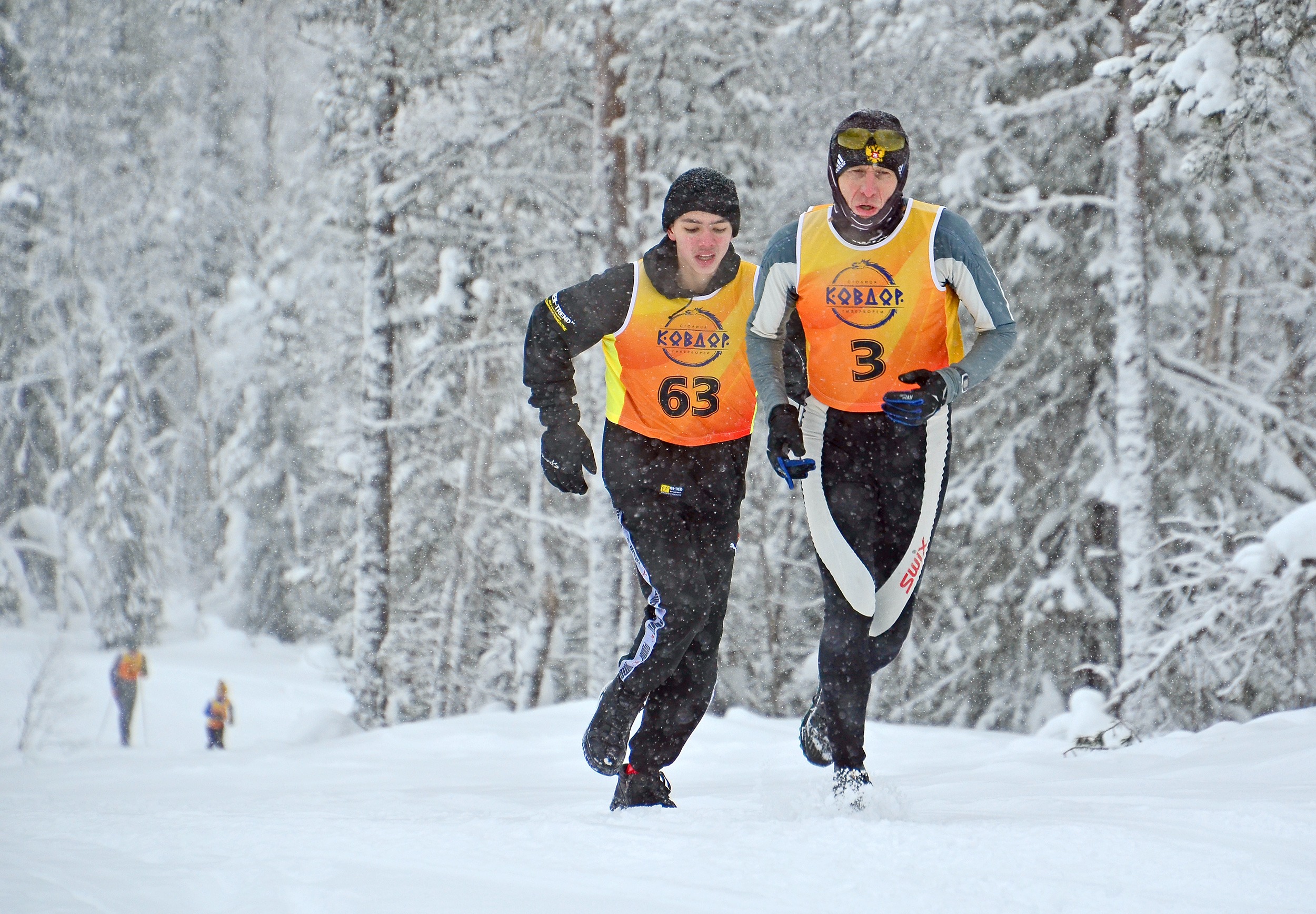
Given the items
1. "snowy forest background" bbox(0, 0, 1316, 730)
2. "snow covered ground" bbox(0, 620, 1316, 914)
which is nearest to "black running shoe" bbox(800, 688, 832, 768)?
"snow covered ground" bbox(0, 620, 1316, 914)

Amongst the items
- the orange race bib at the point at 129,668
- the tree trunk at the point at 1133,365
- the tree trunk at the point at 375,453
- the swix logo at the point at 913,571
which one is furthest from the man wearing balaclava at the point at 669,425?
the orange race bib at the point at 129,668

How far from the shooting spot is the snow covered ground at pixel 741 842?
2.15 m

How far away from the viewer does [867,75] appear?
1534cm

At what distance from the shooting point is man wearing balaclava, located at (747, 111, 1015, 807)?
11.5ft

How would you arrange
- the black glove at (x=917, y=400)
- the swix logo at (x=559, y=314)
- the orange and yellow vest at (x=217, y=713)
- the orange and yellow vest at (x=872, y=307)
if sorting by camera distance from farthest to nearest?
the orange and yellow vest at (x=217, y=713) < the swix logo at (x=559, y=314) < the orange and yellow vest at (x=872, y=307) < the black glove at (x=917, y=400)

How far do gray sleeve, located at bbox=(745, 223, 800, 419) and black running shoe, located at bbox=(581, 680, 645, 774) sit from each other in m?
1.06

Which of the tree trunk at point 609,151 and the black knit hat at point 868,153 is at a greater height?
the tree trunk at point 609,151

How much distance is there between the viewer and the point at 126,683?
17.4 meters

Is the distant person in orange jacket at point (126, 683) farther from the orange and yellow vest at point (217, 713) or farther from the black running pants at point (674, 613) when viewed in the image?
the black running pants at point (674, 613)

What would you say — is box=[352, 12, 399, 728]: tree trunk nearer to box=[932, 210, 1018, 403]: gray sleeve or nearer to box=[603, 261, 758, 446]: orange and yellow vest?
box=[603, 261, 758, 446]: orange and yellow vest

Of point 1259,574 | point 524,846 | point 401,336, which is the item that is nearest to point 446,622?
point 401,336

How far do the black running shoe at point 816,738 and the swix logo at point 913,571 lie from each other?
468 millimetres

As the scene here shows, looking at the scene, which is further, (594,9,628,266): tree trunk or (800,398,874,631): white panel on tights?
(594,9,628,266): tree trunk

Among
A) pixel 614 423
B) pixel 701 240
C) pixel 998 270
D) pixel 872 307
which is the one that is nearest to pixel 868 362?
pixel 872 307
